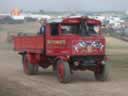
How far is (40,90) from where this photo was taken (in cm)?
1734

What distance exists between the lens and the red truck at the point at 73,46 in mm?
19750

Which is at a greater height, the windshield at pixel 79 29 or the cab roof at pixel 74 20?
the cab roof at pixel 74 20

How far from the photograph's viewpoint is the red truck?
19750mm

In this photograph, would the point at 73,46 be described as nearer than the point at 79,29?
Yes

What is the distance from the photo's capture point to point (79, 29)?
807 inches

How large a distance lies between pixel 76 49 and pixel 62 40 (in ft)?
2.12

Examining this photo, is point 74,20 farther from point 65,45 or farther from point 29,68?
point 29,68

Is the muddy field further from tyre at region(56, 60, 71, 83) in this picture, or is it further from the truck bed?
the truck bed

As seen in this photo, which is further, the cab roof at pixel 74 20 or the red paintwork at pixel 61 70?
the cab roof at pixel 74 20

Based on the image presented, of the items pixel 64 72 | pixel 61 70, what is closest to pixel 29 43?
pixel 61 70

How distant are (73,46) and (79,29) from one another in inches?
40.7

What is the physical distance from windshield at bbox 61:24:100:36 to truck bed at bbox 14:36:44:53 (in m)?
0.99

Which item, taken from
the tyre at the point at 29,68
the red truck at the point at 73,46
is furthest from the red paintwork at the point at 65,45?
the tyre at the point at 29,68

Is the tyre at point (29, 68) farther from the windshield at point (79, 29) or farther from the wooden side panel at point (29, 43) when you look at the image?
the windshield at point (79, 29)
